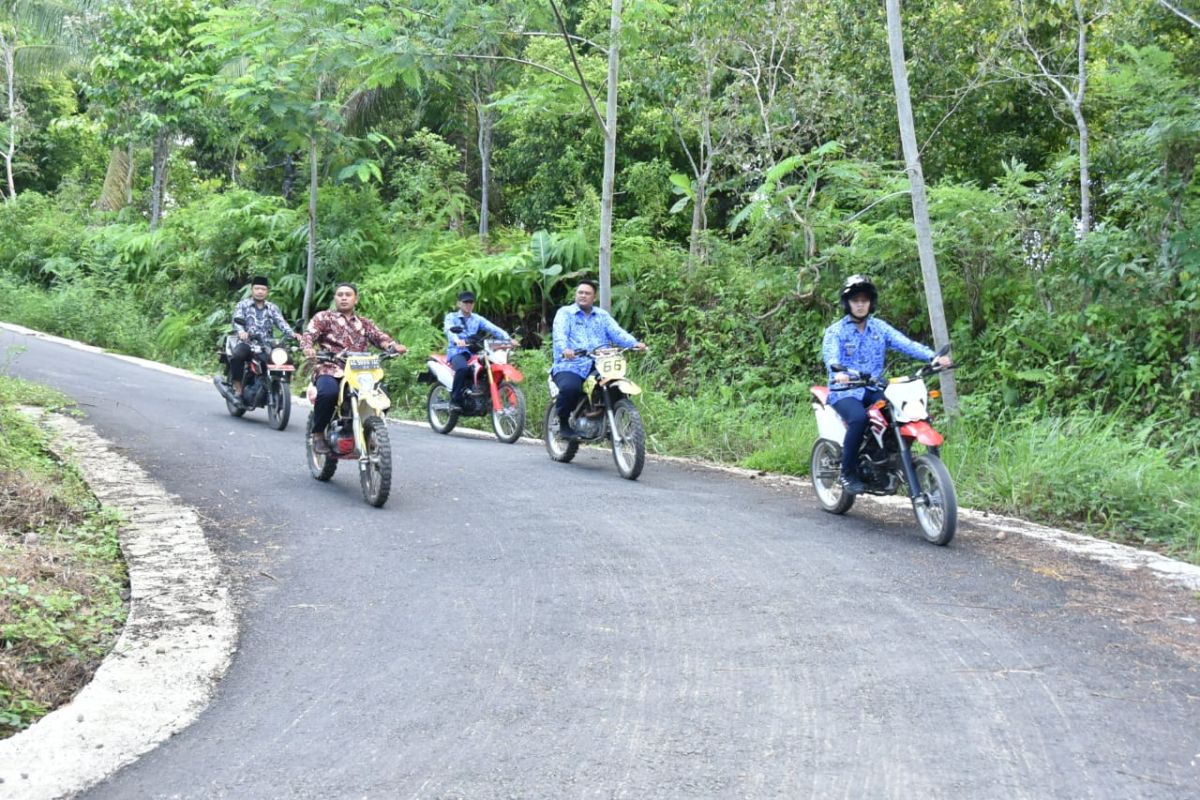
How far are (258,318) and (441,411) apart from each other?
258 cm

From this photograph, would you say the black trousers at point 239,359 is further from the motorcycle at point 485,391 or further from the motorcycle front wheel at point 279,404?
the motorcycle at point 485,391

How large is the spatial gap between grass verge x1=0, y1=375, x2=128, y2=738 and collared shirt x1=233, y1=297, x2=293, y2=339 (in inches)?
220

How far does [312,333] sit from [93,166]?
Answer: 126 feet

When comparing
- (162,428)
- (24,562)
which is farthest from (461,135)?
(24,562)

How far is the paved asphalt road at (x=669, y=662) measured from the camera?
13.9ft

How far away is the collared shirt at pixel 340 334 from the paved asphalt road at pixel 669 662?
6.09 feet

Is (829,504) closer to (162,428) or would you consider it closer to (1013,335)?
(1013,335)

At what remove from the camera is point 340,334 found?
11156 mm

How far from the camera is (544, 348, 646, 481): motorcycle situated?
11.3 meters

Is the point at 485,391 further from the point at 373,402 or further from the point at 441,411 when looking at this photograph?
the point at 373,402

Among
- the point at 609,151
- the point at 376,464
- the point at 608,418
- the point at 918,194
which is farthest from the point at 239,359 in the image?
the point at 918,194

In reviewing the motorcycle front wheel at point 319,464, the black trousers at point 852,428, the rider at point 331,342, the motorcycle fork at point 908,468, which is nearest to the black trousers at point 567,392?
the rider at point 331,342

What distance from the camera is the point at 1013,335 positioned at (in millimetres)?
12906

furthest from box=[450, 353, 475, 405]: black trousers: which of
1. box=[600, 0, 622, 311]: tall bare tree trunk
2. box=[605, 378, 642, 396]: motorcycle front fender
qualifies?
box=[605, 378, 642, 396]: motorcycle front fender
